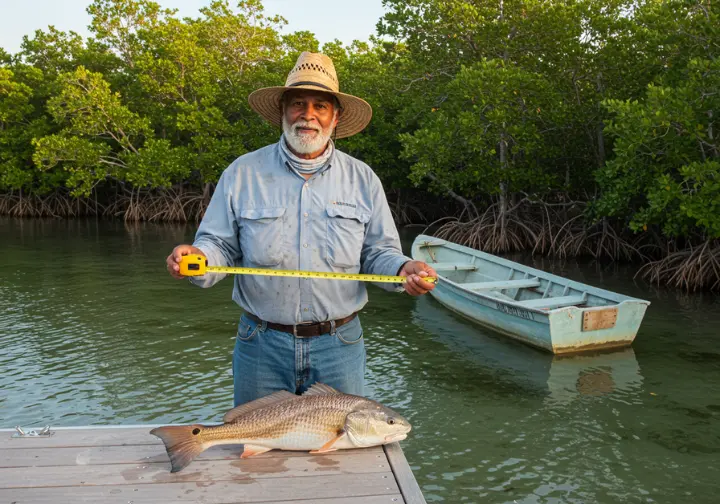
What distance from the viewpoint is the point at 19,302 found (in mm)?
11367

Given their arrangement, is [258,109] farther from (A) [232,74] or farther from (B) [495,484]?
Answer: (A) [232,74]

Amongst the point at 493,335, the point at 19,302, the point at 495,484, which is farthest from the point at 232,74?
the point at 495,484

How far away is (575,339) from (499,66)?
365 inches

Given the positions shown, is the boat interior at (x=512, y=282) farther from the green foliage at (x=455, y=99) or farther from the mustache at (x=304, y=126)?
the mustache at (x=304, y=126)

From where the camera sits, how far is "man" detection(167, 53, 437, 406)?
9.39ft

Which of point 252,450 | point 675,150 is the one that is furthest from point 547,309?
point 252,450

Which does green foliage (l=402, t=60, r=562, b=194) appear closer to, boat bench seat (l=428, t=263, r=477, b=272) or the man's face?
boat bench seat (l=428, t=263, r=477, b=272)

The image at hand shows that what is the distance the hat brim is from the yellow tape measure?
2.48 ft

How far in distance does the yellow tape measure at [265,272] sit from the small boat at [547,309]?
5.52m

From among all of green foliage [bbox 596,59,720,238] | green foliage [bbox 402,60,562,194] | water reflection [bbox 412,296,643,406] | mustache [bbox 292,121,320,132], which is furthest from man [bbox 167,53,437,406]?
green foliage [bbox 402,60,562,194]

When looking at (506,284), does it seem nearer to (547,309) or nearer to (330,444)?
(547,309)

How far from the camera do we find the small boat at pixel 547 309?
322 inches

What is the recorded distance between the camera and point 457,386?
756 centimetres

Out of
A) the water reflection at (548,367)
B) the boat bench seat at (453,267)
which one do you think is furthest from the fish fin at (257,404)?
the boat bench seat at (453,267)
